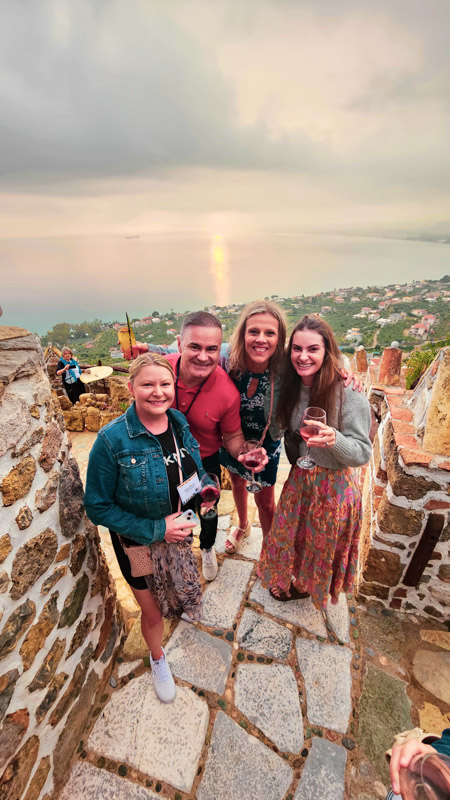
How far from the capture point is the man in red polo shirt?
197cm

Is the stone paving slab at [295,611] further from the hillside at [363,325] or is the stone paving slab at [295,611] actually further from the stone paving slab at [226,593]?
the hillside at [363,325]

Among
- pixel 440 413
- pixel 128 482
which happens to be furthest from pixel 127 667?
pixel 440 413

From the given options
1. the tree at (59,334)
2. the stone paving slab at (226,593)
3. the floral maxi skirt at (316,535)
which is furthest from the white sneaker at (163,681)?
the tree at (59,334)

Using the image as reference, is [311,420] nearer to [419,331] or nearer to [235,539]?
[235,539]

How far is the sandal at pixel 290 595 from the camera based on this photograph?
102 inches

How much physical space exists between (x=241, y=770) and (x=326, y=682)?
711mm

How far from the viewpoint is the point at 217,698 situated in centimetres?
205

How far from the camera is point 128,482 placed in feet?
5.37

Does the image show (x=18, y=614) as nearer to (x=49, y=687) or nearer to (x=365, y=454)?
(x=49, y=687)

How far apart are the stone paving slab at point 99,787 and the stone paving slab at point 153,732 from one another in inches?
2.7

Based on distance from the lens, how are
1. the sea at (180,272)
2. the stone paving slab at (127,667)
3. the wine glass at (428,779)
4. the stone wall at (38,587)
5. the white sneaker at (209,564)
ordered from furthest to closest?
1. the sea at (180,272)
2. the white sneaker at (209,564)
3. the stone paving slab at (127,667)
4. the stone wall at (38,587)
5. the wine glass at (428,779)

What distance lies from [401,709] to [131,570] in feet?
6.36

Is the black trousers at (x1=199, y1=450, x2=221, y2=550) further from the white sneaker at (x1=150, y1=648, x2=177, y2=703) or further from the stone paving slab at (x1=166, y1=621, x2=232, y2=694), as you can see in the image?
the white sneaker at (x1=150, y1=648, x2=177, y2=703)

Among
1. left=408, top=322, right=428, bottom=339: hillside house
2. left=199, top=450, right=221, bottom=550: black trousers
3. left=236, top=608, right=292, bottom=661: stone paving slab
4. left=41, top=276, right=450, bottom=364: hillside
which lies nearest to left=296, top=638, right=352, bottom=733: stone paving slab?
left=236, top=608, right=292, bottom=661: stone paving slab
